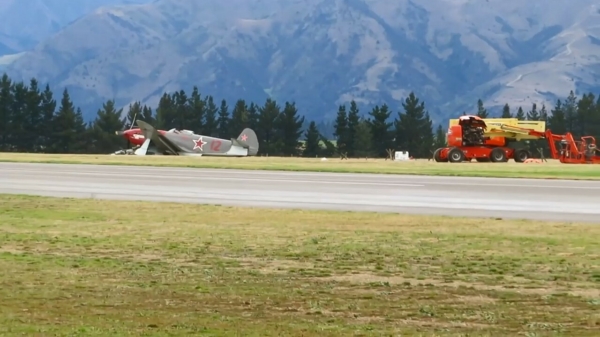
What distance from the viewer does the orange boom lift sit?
158ft

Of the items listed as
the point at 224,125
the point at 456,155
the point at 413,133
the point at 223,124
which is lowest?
the point at 456,155

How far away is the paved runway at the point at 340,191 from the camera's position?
20406 mm

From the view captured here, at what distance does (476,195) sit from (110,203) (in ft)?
29.0

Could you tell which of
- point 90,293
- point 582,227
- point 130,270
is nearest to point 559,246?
point 582,227

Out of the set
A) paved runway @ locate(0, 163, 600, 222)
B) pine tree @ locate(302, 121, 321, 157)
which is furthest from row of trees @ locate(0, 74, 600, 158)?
paved runway @ locate(0, 163, 600, 222)

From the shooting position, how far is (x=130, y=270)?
11.3m

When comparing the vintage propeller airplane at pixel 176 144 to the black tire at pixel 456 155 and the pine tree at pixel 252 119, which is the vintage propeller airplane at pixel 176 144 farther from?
the pine tree at pixel 252 119

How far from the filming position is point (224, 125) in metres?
110

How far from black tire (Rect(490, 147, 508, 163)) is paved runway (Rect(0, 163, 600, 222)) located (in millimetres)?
17189

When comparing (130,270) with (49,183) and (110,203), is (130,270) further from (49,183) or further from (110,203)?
(49,183)

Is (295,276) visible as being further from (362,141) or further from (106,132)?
(106,132)

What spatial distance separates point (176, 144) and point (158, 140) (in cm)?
119

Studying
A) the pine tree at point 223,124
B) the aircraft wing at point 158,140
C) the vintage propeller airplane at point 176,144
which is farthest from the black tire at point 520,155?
the pine tree at point 223,124

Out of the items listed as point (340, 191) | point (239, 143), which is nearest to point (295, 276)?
point (340, 191)
